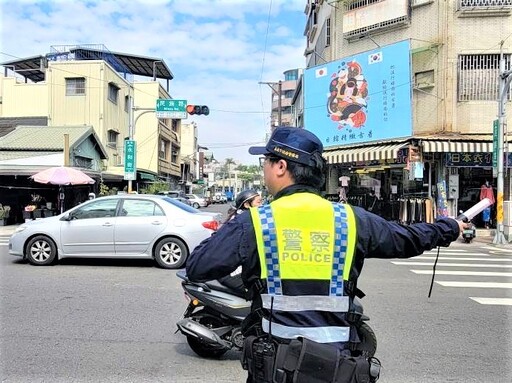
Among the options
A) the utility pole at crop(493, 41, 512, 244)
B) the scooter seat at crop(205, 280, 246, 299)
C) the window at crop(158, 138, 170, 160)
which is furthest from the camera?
the window at crop(158, 138, 170, 160)

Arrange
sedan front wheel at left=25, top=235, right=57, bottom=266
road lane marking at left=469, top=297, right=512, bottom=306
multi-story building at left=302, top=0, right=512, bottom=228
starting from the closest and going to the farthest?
1. road lane marking at left=469, top=297, right=512, bottom=306
2. sedan front wheel at left=25, top=235, right=57, bottom=266
3. multi-story building at left=302, top=0, right=512, bottom=228

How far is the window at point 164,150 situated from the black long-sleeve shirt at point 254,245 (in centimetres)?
4493

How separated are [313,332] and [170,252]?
325 inches

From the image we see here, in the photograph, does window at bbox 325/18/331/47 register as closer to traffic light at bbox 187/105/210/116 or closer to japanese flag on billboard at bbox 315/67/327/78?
japanese flag on billboard at bbox 315/67/327/78

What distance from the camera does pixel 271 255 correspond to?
1956 millimetres

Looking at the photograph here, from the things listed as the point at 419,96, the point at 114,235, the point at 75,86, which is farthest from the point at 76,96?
the point at 114,235

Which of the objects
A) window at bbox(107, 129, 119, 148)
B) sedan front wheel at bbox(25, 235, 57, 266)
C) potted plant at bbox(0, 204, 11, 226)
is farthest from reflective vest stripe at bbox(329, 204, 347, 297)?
window at bbox(107, 129, 119, 148)

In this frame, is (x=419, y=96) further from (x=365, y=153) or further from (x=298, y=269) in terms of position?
(x=298, y=269)

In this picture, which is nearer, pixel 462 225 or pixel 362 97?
pixel 462 225

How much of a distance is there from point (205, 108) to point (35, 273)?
13.4 meters

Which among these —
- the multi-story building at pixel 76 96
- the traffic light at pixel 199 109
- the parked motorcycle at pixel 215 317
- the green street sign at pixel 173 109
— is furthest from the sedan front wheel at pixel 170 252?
the multi-story building at pixel 76 96

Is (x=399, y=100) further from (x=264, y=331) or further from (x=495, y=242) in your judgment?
(x=264, y=331)

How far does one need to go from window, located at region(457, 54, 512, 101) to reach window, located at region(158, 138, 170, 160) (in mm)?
31589

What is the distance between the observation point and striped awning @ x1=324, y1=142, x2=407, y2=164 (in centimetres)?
1930
